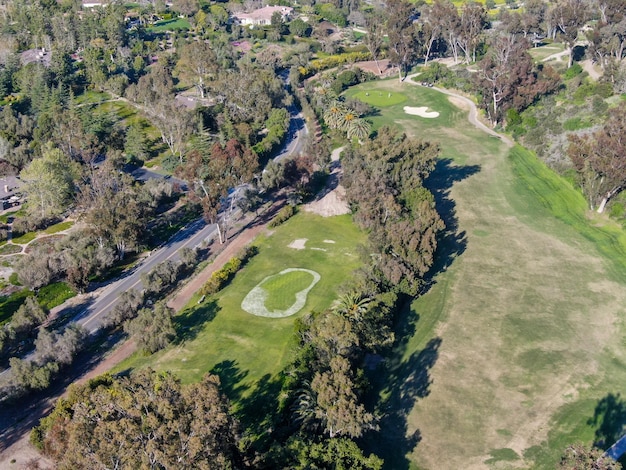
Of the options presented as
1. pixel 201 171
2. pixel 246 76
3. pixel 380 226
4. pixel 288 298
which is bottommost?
pixel 288 298

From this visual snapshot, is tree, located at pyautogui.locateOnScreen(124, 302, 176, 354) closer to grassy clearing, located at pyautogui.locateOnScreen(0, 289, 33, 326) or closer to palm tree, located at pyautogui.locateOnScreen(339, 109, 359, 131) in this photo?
grassy clearing, located at pyautogui.locateOnScreen(0, 289, 33, 326)

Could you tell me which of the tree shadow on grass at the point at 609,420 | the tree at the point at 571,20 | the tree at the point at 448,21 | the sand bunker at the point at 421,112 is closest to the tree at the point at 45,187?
the tree shadow on grass at the point at 609,420

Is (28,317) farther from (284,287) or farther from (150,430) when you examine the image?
(150,430)

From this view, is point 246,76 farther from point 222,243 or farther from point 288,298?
point 288,298

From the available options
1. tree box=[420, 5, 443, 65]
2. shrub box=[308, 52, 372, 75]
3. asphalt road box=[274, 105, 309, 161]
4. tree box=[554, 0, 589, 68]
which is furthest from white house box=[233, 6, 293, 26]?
tree box=[554, 0, 589, 68]

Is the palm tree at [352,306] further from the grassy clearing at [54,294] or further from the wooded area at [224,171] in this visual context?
the grassy clearing at [54,294]

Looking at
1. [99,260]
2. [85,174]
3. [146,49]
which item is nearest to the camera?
[99,260]

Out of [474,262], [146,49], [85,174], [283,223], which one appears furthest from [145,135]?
[474,262]
